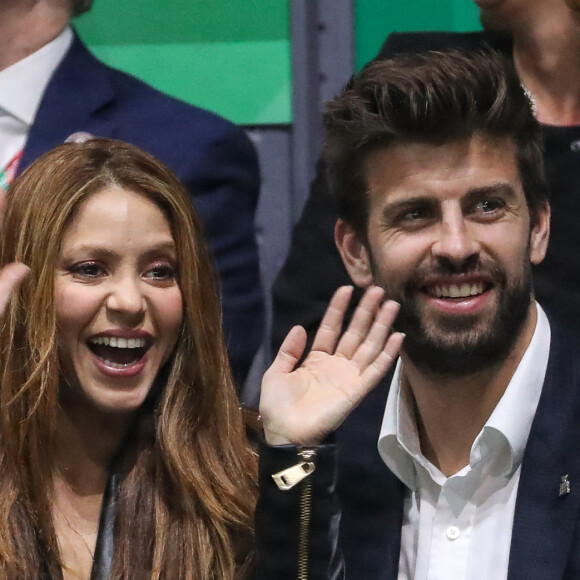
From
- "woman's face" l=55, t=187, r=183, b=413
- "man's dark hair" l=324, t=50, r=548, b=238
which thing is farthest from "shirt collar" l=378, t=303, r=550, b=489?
"woman's face" l=55, t=187, r=183, b=413

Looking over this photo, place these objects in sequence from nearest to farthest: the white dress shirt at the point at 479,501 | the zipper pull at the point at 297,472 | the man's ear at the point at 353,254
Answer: the zipper pull at the point at 297,472
the white dress shirt at the point at 479,501
the man's ear at the point at 353,254

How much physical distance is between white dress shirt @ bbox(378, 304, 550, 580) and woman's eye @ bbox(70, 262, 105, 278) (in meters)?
0.49

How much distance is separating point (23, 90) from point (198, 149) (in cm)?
32

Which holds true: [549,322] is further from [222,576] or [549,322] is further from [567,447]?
[222,576]

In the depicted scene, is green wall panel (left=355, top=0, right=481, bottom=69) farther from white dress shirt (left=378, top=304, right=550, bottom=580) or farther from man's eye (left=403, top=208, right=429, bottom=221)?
white dress shirt (left=378, top=304, right=550, bottom=580)

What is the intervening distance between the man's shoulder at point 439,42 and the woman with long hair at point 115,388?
0.49 metres

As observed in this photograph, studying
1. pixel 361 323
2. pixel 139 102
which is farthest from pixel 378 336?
pixel 139 102

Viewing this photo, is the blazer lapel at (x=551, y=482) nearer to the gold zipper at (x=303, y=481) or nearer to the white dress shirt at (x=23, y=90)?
the gold zipper at (x=303, y=481)

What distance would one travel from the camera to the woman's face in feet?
7.09

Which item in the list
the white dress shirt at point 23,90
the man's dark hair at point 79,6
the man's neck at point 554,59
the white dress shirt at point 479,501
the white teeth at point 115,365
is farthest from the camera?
the man's dark hair at point 79,6

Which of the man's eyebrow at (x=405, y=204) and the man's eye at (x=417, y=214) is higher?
the man's eyebrow at (x=405, y=204)

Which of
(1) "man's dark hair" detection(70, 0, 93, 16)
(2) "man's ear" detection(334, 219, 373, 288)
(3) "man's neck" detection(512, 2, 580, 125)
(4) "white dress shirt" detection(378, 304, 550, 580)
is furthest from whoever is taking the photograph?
(1) "man's dark hair" detection(70, 0, 93, 16)

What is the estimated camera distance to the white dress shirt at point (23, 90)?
253 centimetres

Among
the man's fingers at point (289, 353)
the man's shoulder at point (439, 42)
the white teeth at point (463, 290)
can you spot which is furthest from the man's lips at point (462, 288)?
the man's shoulder at point (439, 42)
